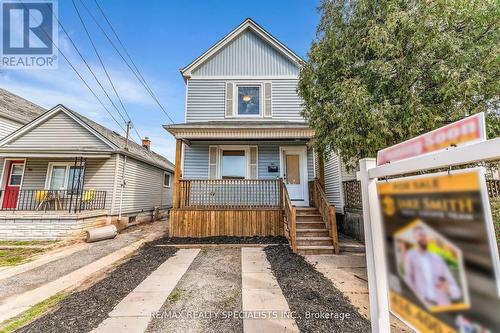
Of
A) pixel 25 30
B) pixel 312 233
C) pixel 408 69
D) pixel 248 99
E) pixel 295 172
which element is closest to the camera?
pixel 408 69

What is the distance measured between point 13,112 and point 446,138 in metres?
19.3

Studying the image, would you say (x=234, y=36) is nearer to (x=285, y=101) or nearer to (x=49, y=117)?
(x=285, y=101)

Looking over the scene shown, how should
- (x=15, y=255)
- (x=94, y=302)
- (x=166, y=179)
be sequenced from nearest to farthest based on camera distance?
Answer: 1. (x=94, y=302)
2. (x=15, y=255)
3. (x=166, y=179)

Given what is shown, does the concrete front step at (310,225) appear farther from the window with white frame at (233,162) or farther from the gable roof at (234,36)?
the gable roof at (234,36)

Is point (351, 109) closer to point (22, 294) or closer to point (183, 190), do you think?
point (183, 190)

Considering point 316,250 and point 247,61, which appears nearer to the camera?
point 316,250

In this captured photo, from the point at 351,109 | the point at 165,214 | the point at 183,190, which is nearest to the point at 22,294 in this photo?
the point at 183,190

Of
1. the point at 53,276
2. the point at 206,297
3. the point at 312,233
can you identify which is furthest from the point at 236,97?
the point at 53,276

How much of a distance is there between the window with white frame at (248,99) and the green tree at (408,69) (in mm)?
5096

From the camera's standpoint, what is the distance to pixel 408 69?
3893 millimetres

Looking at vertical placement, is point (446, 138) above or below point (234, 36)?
below

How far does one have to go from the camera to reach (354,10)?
4.60 metres

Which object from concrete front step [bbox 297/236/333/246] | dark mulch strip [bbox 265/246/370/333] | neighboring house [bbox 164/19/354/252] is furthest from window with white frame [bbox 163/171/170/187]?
dark mulch strip [bbox 265/246/370/333]

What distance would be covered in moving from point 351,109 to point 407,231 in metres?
3.30
